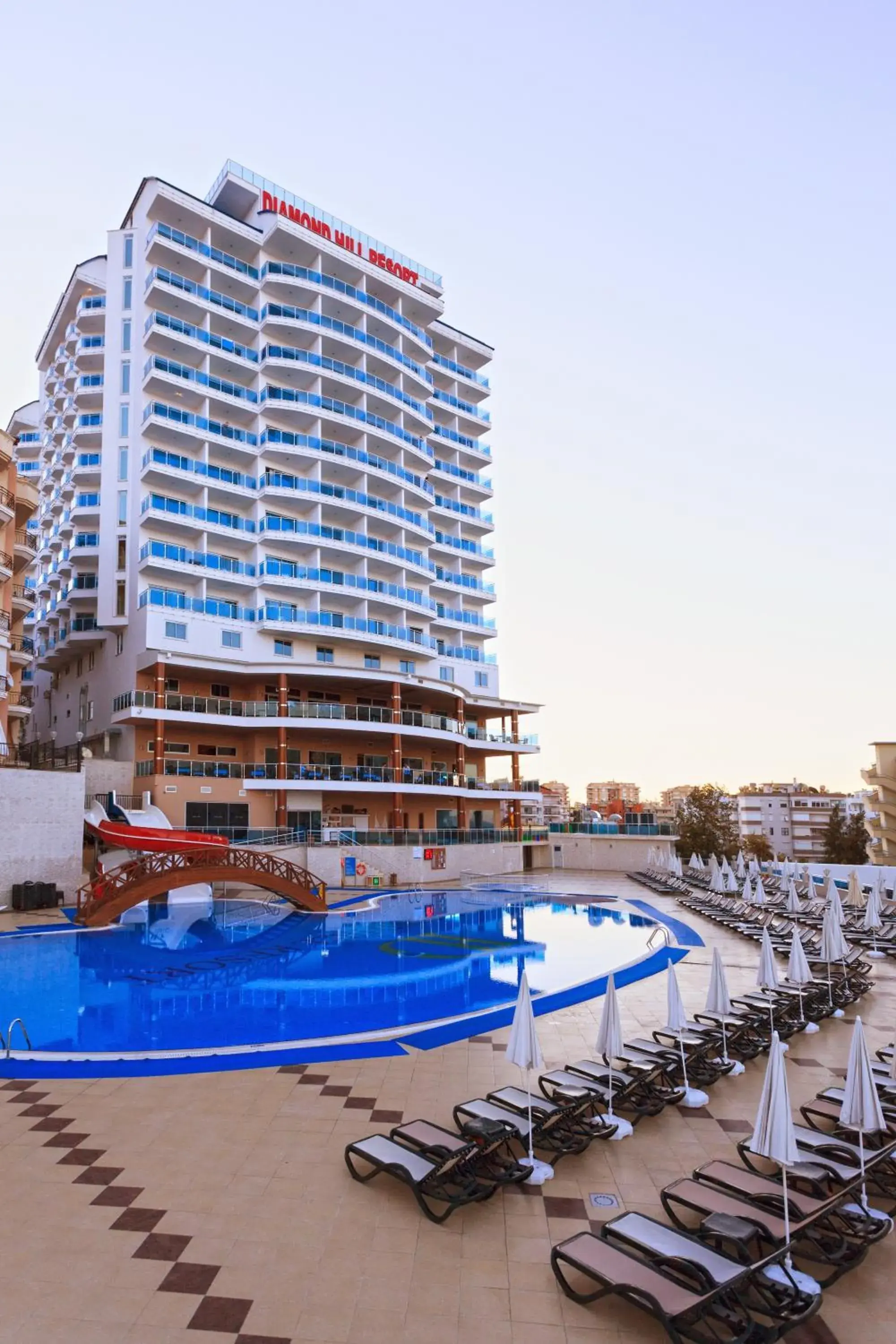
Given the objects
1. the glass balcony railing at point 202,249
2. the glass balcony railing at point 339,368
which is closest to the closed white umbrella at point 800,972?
the glass balcony railing at point 339,368

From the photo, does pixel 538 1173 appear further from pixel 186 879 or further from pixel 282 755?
pixel 282 755

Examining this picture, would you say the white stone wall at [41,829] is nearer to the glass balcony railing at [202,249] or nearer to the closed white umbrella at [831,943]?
the closed white umbrella at [831,943]

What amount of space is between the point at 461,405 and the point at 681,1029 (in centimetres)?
5868

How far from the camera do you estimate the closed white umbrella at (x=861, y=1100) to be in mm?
7211

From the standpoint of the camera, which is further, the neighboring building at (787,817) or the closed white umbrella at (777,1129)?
the neighboring building at (787,817)

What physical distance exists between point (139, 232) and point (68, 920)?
41.3m

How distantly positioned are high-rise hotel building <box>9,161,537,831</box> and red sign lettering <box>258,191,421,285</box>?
0.14 metres

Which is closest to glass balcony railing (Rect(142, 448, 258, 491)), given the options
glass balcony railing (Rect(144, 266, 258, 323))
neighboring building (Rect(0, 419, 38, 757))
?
neighboring building (Rect(0, 419, 38, 757))

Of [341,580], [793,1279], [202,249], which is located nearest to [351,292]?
[202,249]

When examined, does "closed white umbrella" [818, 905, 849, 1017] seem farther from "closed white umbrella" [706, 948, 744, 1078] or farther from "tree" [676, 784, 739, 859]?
"tree" [676, 784, 739, 859]

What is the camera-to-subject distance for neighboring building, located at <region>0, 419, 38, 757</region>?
34219 mm

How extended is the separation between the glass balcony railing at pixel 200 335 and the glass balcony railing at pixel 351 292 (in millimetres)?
4779

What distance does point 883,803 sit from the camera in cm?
6506

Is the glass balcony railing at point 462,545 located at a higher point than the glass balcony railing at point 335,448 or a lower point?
lower
